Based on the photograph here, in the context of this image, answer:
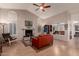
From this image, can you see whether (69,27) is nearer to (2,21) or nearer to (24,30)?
(24,30)

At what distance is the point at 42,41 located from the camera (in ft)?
9.75

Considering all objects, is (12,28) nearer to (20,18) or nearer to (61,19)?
(20,18)

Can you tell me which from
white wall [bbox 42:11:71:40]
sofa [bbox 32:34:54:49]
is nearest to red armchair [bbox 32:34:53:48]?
sofa [bbox 32:34:54:49]

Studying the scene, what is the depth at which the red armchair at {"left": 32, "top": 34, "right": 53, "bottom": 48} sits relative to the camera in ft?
9.64

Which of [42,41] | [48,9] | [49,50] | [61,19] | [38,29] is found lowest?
[49,50]

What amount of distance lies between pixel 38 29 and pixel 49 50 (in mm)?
625

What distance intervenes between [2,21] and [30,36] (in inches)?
32.1

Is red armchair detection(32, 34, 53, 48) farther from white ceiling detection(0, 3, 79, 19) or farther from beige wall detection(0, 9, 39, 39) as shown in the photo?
white ceiling detection(0, 3, 79, 19)

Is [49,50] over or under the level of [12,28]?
under

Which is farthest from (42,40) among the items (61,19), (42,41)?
(61,19)

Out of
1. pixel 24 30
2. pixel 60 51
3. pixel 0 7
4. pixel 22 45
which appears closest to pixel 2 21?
pixel 0 7

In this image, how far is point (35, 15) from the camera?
9.57 feet

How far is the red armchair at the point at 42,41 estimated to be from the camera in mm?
2939

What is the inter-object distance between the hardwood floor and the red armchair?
13cm
